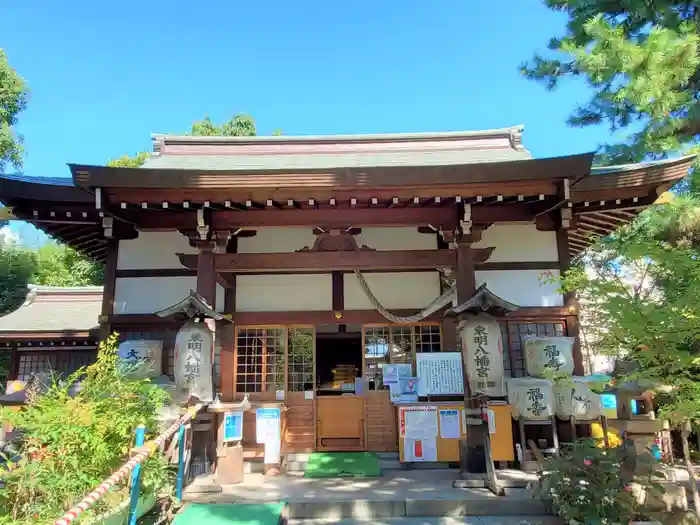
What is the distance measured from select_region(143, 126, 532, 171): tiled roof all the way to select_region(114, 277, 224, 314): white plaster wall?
100 inches

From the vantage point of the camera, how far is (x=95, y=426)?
151 inches

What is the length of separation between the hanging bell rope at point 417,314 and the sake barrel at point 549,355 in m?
1.41

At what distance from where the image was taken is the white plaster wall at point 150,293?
7.74 metres

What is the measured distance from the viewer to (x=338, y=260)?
269 inches

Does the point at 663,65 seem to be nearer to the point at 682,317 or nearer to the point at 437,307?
the point at 682,317

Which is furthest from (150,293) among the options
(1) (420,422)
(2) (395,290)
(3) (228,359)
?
(1) (420,422)

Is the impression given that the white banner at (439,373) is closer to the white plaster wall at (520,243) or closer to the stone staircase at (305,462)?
the stone staircase at (305,462)

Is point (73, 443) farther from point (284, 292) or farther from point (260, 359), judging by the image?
point (284, 292)

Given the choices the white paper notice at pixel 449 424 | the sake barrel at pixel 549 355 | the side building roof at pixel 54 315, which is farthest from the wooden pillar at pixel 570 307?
the side building roof at pixel 54 315

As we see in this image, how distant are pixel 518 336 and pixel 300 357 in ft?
11.8

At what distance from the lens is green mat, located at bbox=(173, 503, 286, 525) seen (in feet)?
15.4

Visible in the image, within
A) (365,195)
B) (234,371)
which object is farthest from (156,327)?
(365,195)

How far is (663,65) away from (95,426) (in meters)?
7.58

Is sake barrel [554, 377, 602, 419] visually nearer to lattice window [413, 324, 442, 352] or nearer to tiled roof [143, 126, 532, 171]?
lattice window [413, 324, 442, 352]
